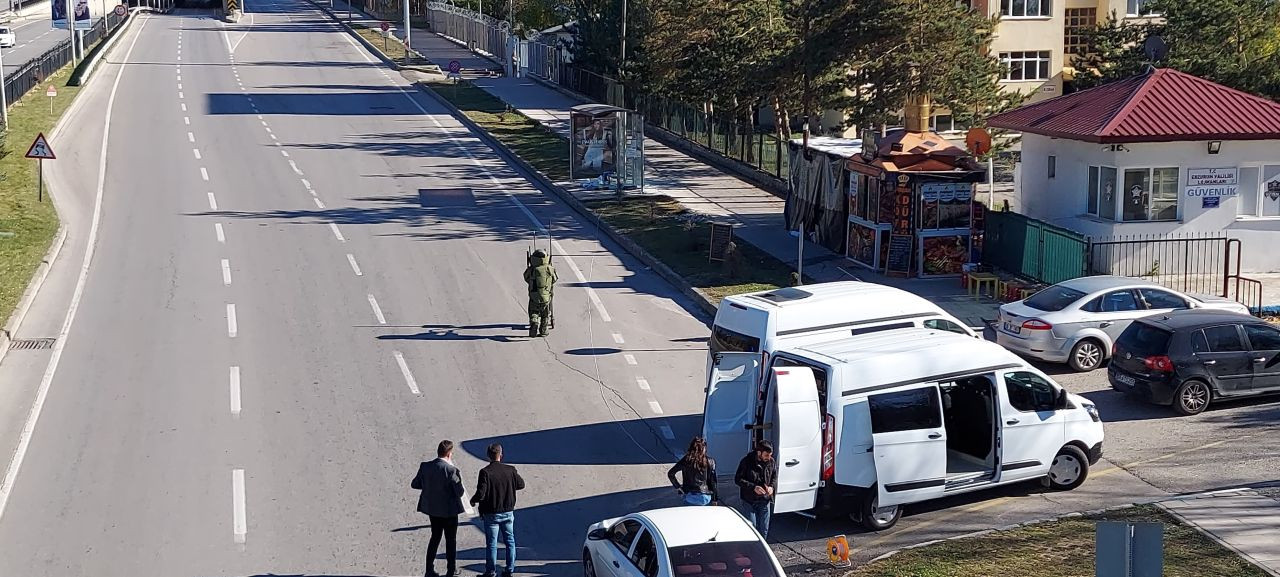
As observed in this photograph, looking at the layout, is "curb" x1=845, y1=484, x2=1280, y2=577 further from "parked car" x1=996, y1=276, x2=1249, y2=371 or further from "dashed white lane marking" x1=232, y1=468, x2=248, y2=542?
"dashed white lane marking" x1=232, y1=468, x2=248, y2=542

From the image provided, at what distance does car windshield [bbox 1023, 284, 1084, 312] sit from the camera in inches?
864

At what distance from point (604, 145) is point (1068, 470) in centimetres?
2331

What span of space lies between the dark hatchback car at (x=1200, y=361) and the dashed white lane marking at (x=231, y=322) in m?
14.2

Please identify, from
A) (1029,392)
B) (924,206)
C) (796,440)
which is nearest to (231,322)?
(924,206)

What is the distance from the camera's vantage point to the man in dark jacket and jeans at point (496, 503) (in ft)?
44.6

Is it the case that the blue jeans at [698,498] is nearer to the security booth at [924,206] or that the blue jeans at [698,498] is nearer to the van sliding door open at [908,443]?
the van sliding door open at [908,443]

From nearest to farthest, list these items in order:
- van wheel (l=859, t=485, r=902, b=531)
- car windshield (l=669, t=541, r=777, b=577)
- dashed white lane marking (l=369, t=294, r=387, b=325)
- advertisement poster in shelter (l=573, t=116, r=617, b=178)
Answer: car windshield (l=669, t=541, r=777, b=577) → van wheel (l=859, t=485, r=902, b=531) → dashed white lane marking (l=369, t=294, r=387, b=325) → advertisement poster in shelter (l=573, t=116, r=617, b=178)

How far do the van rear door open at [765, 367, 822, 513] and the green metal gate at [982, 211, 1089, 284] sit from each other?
13398 millimetres

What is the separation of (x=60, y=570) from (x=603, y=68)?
43299 millimetres

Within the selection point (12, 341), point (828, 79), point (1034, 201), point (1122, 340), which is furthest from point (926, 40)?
point (12, 341)

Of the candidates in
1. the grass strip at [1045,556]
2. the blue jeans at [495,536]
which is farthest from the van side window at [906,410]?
the blue jeans at [495,536]

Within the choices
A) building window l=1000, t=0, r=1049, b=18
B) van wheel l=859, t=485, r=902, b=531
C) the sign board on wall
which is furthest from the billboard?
van wheel l=859, t=485, r=902, b=531

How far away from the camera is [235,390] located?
68.3ft

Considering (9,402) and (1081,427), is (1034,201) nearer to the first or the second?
(1081,427)
